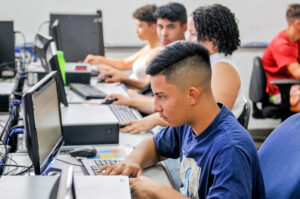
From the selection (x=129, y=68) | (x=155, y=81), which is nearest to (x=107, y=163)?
(x=155, y=81)

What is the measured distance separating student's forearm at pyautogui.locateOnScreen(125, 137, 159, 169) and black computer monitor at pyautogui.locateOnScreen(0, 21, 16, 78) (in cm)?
156

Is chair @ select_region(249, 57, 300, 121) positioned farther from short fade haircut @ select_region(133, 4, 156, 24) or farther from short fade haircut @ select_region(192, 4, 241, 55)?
short fade haircut @ select_region(192, 4, 241, 55)

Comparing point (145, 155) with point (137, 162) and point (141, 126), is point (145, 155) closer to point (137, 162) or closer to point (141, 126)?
point (137, 162)

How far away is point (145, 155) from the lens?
1558mm

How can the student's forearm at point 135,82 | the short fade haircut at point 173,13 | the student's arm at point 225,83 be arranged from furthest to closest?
the student's forearm at point 135,82 < the short fade haircut at point 173,13 < the student's arm at point 225,83

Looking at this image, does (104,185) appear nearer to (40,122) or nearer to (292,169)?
(40,122)

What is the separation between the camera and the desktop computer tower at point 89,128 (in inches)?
68.7

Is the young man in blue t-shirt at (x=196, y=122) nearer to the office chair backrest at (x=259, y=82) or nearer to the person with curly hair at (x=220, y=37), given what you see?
the person with curly hair at (x=220, y=37)

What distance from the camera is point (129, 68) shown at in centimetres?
364

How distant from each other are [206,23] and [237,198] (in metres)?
1.01

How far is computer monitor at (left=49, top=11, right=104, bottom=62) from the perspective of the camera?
338 cm

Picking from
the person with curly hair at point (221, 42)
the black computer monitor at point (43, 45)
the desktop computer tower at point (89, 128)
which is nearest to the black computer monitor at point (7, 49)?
the black computer monitor at point (43, 45)

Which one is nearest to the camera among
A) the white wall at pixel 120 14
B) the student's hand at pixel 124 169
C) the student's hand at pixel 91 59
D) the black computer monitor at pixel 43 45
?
the student's hand at pixel 124 169

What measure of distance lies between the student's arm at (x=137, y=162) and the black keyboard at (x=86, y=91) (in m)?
0.95
